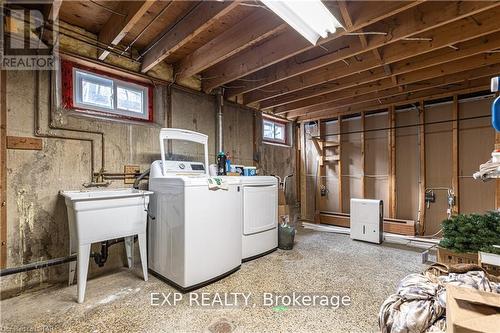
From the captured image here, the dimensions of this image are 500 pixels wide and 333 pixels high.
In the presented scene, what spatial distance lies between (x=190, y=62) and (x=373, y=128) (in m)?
3.45

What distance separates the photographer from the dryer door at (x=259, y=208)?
282 centimetres

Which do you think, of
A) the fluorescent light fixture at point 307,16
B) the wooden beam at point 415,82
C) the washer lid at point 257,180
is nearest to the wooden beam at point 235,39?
the fluorescent light fixture at point 307,16

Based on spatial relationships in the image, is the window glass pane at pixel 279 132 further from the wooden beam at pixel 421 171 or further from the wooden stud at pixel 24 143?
the wooden stud at pixel 24 143

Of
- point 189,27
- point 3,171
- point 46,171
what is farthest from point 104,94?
point 189,27

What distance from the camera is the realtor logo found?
6.46 ft

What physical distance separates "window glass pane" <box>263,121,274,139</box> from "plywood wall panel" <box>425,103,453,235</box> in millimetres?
2618

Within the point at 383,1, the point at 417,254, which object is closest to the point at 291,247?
the point at 417,254

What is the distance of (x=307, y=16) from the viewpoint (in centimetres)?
176

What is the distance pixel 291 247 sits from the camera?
330 cm

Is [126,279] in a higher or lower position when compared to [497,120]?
lower

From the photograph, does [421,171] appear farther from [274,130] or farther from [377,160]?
[274,130]

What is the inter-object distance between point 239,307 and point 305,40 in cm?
238

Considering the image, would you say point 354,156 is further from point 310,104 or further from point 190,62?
point 190,62

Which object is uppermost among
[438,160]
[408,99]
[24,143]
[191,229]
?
[408,99]
